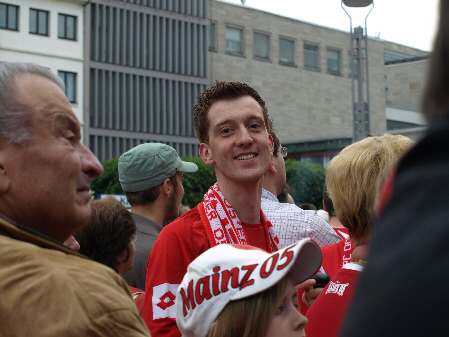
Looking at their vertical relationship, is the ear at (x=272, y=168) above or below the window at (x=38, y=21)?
below

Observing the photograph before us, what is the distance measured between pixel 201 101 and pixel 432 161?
2.55m

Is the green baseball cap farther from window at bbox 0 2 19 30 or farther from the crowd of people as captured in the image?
window at bbox 0 2 19 30

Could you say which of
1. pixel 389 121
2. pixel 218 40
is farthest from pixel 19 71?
pixel 389 121

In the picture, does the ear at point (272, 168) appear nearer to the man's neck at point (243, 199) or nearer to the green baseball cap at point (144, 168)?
the green baseball cap at point (144, 168)

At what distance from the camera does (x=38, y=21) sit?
3278 cm

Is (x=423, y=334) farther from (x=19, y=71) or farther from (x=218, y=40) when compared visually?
(x=218, y=40)

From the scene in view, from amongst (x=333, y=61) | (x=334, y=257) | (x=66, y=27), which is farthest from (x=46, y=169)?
(x=333, y=61)

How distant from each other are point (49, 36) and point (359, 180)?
32892 millimetres

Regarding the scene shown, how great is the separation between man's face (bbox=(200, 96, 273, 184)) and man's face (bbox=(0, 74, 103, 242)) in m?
1.34

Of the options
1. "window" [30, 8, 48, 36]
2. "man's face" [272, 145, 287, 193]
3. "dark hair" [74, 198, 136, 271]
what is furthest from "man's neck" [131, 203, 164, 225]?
"window" [30, 8, 48, 36]

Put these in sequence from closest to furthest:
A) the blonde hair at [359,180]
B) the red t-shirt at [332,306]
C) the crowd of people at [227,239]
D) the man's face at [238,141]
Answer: the crowd of people at [227,239]
the red t-shirt at [332,306]
the blonde hair at [359,180]
the man's face at [238,141]

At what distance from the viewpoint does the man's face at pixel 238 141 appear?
3.04 metres

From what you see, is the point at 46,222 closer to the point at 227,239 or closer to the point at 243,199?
the point at 227,239

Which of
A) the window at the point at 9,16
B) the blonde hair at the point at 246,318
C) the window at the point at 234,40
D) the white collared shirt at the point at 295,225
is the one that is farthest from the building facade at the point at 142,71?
the blonde hair at the point at 246,318
